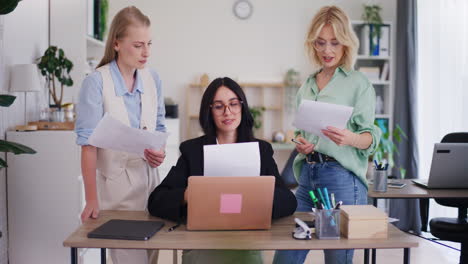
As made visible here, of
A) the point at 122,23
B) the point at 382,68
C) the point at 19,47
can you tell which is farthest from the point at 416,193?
Answer: the point at 382,68

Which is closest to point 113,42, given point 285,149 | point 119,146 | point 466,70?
point 119,146

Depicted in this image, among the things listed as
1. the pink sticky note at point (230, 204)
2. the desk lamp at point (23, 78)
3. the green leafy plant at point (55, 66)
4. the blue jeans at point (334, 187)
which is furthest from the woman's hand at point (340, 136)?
the green leafy plant at point (55, 66)

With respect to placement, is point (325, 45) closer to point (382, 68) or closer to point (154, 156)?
point (154, 156)

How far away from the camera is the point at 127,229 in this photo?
1577 mm

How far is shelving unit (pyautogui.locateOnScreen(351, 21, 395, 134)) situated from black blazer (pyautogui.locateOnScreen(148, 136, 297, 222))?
11.3 feet

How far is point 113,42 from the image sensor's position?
76.8 inches

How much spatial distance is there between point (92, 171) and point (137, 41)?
0.53 m

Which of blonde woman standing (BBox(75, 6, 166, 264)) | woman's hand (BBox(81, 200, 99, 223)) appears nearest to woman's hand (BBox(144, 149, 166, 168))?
blonde woman standing (BBox(75, 6, 166, 264))

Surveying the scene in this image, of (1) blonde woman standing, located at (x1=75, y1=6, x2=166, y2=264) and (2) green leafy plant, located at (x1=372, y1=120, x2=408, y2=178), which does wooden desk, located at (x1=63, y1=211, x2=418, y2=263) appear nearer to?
(1) blonde woman standing, located at (x1=75, y1=6, x2=166, y2=264)

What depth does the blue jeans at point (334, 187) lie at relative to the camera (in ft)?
6.28

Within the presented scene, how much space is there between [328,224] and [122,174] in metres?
0.88

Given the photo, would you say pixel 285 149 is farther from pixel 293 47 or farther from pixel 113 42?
pixel 113 42

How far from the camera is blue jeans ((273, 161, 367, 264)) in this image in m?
1.92

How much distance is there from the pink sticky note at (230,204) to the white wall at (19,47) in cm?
186
